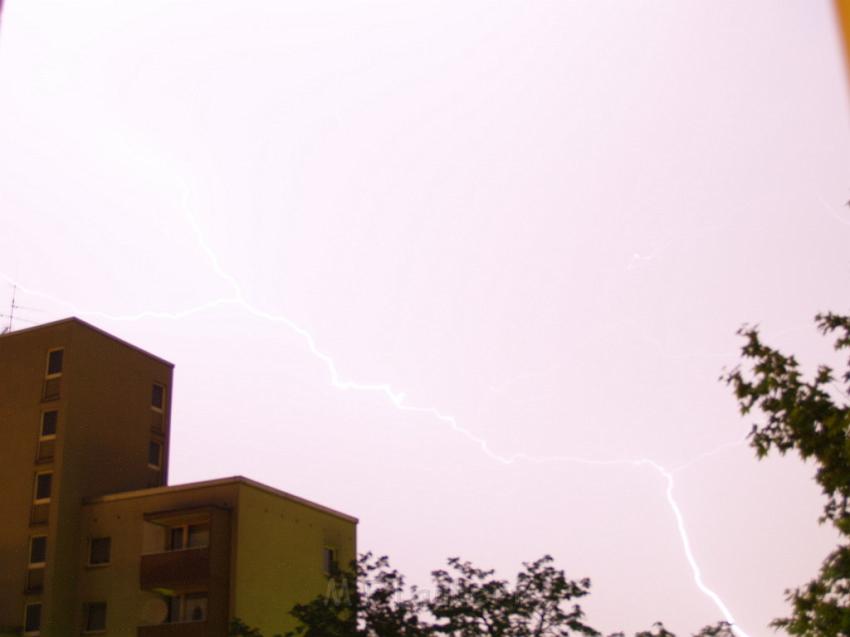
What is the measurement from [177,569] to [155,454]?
9062 millimetres

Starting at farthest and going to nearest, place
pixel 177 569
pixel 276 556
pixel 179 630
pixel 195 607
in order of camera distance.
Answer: pixel 276 556 < pixel 195 607 < pixel 177 569 < pixel 179 630

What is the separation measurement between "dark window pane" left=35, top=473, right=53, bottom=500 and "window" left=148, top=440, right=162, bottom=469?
4.58m

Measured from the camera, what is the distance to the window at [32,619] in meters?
35.1

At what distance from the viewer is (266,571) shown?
34.8 meters

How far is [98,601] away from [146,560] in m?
2.97

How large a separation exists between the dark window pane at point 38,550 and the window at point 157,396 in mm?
7271

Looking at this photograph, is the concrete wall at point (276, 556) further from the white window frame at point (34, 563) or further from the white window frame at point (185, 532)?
the white window frame at point (34, 563)

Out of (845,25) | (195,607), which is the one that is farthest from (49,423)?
(845,25)

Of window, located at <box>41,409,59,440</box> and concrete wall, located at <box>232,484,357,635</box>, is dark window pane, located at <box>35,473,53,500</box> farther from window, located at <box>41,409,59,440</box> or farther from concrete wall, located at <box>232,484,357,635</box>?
concrete wall, located at <box>232,484,357,635</box>

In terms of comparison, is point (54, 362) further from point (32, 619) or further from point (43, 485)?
point (32, 619)

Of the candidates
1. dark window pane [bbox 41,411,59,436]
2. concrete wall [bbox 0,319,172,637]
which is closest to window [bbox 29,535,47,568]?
concrete wall [bbox 0,319,172,637]

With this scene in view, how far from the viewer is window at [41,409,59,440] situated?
3778 centimetres

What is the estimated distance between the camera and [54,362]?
38656 mm

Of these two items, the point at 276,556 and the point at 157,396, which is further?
the point at 157,396
